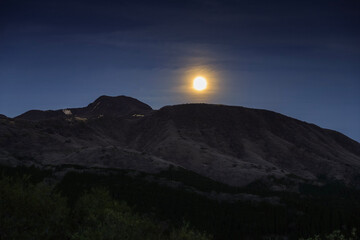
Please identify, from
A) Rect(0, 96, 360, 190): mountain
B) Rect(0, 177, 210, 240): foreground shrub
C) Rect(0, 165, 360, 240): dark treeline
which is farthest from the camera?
Rect(0, 96, 360, 190): mountain

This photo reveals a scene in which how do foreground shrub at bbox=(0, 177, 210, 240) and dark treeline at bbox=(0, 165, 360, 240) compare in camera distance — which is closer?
foreground shrub at bbox=(0, 177, 210, 240)

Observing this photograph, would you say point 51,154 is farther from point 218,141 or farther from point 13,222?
point 13,222

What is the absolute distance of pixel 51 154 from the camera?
139 metres

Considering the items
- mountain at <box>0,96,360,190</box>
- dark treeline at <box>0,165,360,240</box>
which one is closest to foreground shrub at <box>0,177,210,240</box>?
dark treeline at <box>0,165,360,240</box>

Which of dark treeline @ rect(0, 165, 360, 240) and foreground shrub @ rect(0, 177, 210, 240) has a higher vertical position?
foreground shrub @ rect(0, 177, 210, 240)

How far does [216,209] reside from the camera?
97.8 m

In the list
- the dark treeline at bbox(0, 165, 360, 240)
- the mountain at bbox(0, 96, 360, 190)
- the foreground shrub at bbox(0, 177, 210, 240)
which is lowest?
the dark treeline at bbox(0, 165, 360, 240)

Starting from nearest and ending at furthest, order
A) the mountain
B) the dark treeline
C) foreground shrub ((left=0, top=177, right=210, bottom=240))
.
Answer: foreground shrub ((left=0, top=177, right=210, bottom=240)) < the dark treeline < the mountain

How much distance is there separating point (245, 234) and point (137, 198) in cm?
3406

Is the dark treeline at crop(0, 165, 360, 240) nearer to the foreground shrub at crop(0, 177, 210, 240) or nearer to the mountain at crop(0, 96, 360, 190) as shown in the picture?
the mountain at crop(0, 96, 360, 190)

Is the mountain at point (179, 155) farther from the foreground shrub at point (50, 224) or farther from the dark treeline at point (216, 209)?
the foreground shrub at point (50, 224)

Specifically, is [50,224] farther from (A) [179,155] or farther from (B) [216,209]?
(A) [179,155]

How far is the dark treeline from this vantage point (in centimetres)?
8244

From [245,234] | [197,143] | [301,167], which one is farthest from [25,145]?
[301,167]
